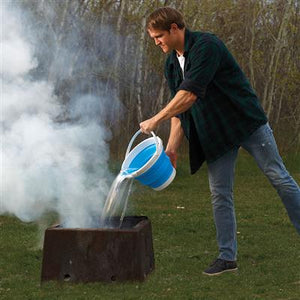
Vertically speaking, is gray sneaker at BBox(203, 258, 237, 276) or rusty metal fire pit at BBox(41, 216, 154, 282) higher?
rusty metal fire pit at BBox(41, 216, 154, 282)

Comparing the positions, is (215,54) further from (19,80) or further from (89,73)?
(89,73)

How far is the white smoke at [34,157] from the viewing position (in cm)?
540

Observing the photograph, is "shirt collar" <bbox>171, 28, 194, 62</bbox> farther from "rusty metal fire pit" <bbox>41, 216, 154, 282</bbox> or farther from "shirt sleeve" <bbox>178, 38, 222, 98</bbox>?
"rusty metal fire pit" <bbox>41, 216, 154, 282</bbox>

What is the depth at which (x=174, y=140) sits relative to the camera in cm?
505

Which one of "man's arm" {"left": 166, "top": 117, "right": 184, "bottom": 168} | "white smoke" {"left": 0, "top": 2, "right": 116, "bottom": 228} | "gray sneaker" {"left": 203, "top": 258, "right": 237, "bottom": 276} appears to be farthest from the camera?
"white smoke" {"left": 0, "top": 2, "right": 116, "bottom": 228}

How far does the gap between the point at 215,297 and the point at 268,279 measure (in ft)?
2.00

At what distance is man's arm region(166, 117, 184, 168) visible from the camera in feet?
16.4

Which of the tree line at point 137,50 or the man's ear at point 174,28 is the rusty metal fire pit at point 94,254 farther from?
the tree line at point 137,50

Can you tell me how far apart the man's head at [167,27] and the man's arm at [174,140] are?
62 cm

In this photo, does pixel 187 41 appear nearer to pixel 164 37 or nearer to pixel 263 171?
pixel 164 37

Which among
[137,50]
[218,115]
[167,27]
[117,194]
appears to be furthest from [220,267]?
[137,50]


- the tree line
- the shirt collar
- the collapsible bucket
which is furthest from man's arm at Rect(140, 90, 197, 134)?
the tree line

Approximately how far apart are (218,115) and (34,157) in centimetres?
161

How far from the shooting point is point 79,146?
19.4ft
